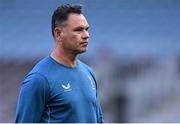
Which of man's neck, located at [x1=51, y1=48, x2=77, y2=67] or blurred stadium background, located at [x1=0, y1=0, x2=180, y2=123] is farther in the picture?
blurred stadium background, located at [x1=0, y1=0, x2=180, y2=123]

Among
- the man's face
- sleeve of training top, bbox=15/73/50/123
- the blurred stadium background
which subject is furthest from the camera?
the blurred stadium background

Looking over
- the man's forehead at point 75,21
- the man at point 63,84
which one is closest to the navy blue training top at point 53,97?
the man at point 63,84

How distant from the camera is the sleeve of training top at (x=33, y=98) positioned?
1979mm

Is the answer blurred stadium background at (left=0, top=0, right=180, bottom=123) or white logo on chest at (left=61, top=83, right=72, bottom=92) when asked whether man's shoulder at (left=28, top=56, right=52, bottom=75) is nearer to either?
white logo on chest at (left=61, top=83, right=72, bottom=92)

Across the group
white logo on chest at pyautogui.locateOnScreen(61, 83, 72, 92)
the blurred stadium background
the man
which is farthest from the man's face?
the blurred stadium background

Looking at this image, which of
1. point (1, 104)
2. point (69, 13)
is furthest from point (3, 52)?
point (69, 13)

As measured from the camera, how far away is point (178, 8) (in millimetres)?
5469

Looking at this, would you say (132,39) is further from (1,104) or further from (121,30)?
(1,104)

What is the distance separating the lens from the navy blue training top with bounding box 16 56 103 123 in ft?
6.53

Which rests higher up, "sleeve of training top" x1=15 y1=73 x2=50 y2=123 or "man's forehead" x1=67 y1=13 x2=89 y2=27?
"man's forehead" x1=67 y1=13 x2=89 y2=27

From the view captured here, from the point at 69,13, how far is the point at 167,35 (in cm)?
342

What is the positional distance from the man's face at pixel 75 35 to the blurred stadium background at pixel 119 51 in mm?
2838

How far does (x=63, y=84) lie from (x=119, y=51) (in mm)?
3259

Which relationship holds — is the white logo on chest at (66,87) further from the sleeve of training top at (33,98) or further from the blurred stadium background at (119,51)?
the blurred stadium background at (119,51)
